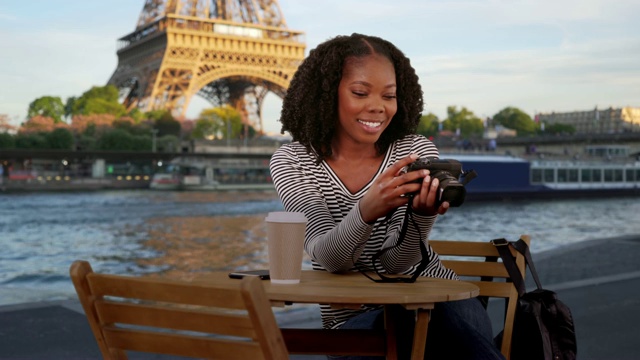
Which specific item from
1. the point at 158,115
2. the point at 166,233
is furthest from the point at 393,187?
the point at 158,115

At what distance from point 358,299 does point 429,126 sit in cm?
8527

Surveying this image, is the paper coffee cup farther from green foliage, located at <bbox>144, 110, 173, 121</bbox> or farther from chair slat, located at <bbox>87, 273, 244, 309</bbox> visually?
green foliage, located at <bbox>144, 110, 173, 121</bbox>

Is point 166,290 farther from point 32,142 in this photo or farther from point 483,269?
point 32,142

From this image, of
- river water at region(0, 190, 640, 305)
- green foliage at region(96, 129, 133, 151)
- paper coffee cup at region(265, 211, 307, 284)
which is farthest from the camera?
green foliage at region(96, 129, 133, 151)

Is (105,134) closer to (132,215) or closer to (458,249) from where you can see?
(132,215)

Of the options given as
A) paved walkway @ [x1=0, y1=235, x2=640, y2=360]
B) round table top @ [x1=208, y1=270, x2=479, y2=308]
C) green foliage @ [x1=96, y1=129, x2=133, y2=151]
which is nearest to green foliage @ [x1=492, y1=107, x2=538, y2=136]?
green foliage @ [x1=96, y1=129, x2=133, y2=151]

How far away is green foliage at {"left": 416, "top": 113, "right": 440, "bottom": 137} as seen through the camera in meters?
84.2

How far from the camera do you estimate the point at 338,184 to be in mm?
2221

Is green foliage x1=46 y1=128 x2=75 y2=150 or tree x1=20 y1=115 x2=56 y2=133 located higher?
tree x1=20 y1=115 x2=56 y2=133

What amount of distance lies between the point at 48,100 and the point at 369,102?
6945cm

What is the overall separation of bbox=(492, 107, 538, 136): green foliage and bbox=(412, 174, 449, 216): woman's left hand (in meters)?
95.9

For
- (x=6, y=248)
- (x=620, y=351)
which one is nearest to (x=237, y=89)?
(x=6, y=248)

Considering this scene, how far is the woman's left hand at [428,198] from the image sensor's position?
1.70m

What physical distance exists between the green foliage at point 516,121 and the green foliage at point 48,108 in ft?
166
